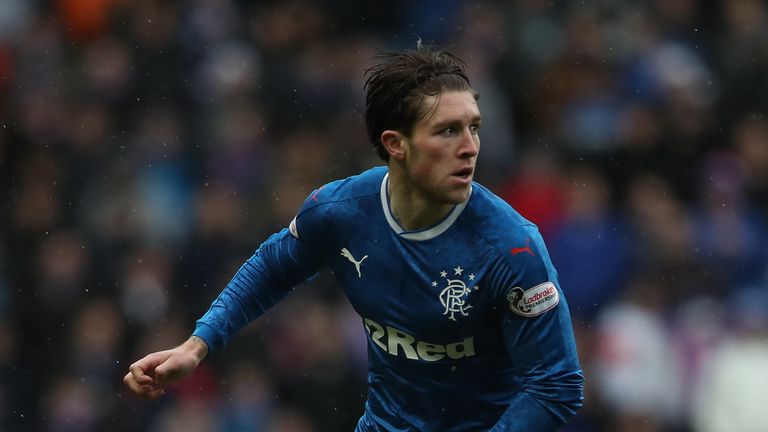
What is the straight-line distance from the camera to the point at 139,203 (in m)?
11.4

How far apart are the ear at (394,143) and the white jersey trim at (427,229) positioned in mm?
193

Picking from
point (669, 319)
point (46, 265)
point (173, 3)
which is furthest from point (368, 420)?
point (173, 3)

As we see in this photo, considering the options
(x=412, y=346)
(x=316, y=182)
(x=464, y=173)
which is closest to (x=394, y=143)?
(x=464, y=173)

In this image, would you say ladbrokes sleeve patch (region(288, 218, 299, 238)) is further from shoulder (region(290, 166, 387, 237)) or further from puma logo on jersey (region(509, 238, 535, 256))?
puma logo on jersey (region(509, 238, 535, 256))

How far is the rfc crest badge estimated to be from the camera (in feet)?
16.2

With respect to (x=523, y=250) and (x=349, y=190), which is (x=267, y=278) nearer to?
(x=349, y=190)

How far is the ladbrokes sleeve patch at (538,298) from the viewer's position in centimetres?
477

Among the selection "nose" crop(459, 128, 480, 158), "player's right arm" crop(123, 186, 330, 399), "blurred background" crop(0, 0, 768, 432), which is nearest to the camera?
"nose" crop(459, 128, 480, 158)

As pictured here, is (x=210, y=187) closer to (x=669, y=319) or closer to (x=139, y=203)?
(x=139, y=203)

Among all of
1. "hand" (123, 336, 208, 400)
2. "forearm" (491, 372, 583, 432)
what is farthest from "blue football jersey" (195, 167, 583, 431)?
"hand" (123, 336, 208, 400)

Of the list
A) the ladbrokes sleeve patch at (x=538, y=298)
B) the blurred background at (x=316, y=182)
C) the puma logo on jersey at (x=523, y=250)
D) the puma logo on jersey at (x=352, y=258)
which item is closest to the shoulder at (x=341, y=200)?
the puma logo on jersey at (x=352, y=258)

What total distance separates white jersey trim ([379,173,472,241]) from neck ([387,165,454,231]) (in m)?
0.02

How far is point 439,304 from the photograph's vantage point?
5.01 metres

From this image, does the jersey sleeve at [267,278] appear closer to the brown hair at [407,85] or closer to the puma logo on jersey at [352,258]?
the puma logo on jersey at [352,258]
